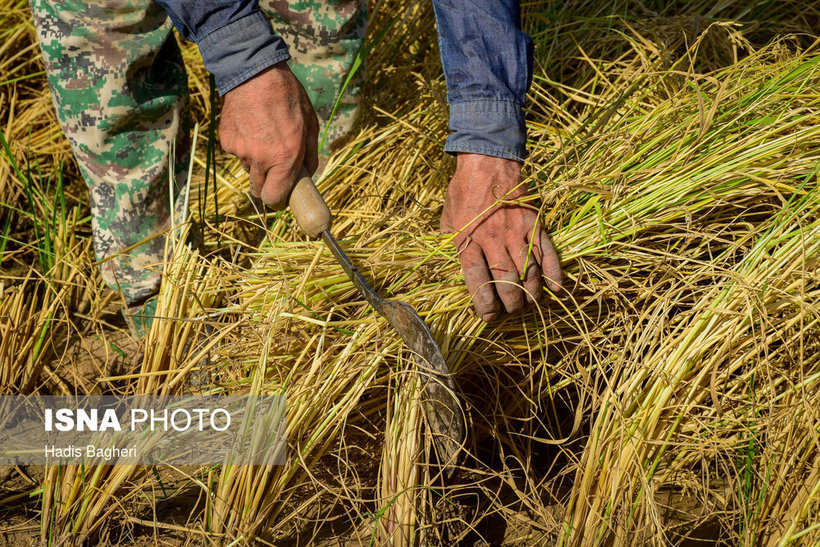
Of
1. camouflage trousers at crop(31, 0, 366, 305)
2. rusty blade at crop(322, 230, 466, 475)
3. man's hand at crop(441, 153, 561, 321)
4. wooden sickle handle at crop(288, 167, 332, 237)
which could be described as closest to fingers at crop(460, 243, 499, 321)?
man's hand at crop(441, 153, 561, 321)

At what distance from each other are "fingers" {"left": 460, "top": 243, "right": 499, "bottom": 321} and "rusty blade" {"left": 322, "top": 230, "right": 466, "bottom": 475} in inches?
4.3

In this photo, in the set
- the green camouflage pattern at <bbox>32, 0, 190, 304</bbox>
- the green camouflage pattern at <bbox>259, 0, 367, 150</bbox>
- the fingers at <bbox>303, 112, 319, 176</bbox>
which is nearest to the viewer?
the fingers at <bbox>303, 112, 319, 176</bbox>

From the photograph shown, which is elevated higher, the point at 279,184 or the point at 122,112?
the point at 122,112

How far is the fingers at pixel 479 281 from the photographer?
1.34 m

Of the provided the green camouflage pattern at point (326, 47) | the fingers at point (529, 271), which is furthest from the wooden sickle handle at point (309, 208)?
the green camouflage pattern at point (326, 47)

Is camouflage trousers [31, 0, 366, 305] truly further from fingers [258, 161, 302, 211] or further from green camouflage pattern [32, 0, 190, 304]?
fingers [258, 161, 302, 211]

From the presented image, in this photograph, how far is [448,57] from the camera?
144 cm

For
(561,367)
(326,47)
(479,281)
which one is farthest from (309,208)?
(326,47)

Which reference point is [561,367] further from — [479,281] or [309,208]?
[309,208]

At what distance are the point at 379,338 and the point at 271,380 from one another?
0.24m

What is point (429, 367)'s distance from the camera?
130cm

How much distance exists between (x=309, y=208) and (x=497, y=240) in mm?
349

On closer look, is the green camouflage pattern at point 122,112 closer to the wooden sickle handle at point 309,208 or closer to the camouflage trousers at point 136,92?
the camouflage trousers at point 136,92

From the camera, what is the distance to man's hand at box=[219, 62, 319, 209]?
4.43ft
